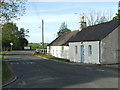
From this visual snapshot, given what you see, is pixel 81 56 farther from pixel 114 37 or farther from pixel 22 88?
pixel 22 88

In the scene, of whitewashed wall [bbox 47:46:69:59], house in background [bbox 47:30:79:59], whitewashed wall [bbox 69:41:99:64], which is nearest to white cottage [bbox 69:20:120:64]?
whitewashed wall [bbox 69:41:99:64]

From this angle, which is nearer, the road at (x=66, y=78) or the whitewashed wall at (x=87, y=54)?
the road at (x=66, y=78)

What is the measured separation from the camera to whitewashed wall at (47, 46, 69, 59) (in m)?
43.4

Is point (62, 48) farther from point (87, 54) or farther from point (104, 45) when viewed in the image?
point (104, 45)

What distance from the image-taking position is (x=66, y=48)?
4347 cm

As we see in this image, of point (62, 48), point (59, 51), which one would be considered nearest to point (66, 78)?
point (62, 48)

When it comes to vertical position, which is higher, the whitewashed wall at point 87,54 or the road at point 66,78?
the whitewashed wall at point 87,54

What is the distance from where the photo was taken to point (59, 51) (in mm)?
47969

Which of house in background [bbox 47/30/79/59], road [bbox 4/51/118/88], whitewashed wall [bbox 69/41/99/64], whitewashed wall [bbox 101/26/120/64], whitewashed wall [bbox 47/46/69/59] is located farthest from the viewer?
house in background [bbox 47/30/79/59]

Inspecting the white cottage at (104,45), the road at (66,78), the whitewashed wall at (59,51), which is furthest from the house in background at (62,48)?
the road at (66,78)

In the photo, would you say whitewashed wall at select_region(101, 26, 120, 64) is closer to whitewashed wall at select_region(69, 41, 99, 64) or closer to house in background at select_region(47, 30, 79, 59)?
whitewashed wall at select_region(69, 41, 99, 64)

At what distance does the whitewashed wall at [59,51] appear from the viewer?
43.4 m

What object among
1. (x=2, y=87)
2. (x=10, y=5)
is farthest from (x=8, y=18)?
(x=2, y=87)

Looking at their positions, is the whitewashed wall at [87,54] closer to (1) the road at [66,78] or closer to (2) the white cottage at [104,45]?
(2) the white cottage at [104,45]
